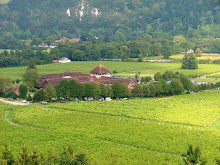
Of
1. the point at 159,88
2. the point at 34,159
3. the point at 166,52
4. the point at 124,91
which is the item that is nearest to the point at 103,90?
the point at 124,91

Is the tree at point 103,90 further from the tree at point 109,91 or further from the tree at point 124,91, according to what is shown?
the tree at point 124,91

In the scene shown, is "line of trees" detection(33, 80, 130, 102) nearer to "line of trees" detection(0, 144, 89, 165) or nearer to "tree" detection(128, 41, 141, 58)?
"line of trees" detection(0, 144, 89, 165)

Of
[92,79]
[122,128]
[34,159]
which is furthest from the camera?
[92,79]

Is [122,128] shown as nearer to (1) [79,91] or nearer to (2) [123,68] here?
(1) [79,91]

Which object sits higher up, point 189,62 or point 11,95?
point 189,62

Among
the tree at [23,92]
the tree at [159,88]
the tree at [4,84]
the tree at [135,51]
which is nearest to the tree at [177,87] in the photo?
the tree at [159,88]

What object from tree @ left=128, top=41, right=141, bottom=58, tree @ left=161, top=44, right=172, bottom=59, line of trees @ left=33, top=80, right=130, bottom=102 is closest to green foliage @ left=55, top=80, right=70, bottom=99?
line of trees @ left=33, top=80, right=130, bottom=102
